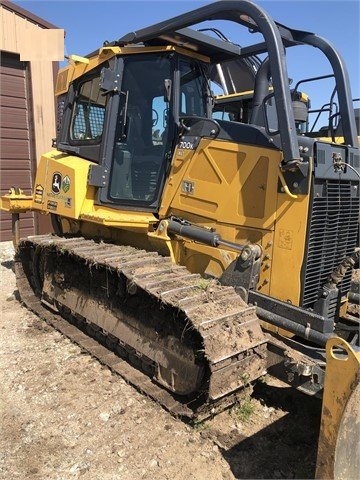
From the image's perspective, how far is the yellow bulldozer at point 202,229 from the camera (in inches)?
121

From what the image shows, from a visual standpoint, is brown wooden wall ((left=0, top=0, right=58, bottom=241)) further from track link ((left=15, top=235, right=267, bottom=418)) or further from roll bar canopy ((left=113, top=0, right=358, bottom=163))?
roll bar canopy ((left=113, top=0, right=358, bottom=163))

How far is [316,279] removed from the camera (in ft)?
11.3

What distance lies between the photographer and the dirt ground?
9.12 feet

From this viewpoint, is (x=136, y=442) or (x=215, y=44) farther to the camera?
(x=215, y=44)

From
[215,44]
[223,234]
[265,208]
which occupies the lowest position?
[223,234]

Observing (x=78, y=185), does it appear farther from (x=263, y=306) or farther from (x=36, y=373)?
(x=263, y=306)

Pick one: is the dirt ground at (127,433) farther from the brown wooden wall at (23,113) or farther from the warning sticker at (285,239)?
the brown wooden wall at (23,113)

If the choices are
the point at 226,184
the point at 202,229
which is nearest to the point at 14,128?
the point at 202,229

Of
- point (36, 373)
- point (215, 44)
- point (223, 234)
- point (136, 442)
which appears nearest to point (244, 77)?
point (215, 44)

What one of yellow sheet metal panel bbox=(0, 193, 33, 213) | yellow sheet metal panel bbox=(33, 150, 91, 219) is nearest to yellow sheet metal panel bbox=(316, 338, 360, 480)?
yellow sheet metal panel bbox=(33, 150, 91, 219)

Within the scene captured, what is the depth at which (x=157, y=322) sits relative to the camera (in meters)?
3.61

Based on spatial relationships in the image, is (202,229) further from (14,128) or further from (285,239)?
(14,128)

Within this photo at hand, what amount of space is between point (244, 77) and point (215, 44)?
2.94 meters

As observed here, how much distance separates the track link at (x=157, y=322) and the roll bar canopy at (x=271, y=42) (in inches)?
46.0
